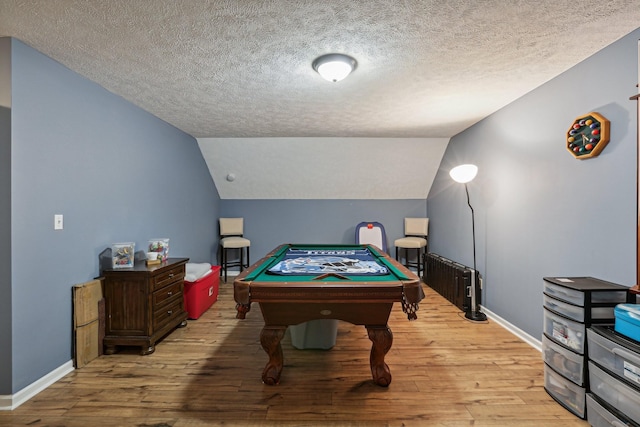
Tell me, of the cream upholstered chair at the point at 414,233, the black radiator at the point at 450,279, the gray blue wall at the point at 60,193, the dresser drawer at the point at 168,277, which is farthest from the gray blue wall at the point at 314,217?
the dresser drawer at the point at 168,277

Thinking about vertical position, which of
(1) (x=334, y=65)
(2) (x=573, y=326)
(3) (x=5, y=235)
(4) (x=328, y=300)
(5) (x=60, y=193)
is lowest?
(2) (x=573, y=326)

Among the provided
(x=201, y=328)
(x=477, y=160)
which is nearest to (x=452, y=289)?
(x=477, y=160)

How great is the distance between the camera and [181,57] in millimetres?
2125

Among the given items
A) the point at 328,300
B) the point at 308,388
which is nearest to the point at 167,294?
the point at 308,388

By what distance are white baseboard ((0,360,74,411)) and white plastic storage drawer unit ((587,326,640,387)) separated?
11.6 ft

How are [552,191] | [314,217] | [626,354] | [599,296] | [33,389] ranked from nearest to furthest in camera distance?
[626,354] < [599,296] < [33,389] < [552,191] < [314,217]

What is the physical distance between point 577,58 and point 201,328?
13.2 feet

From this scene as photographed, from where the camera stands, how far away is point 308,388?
6.68ft

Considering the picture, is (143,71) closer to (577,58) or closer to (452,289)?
(577,58)

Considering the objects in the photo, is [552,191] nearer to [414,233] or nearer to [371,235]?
[414,233]

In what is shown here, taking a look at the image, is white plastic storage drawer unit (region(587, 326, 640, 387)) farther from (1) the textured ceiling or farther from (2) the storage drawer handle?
(1) the textured ceiling

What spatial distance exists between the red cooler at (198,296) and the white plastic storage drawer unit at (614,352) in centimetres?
342

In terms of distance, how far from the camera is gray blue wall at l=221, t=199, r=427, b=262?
5.64m

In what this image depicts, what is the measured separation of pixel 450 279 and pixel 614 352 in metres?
2.38
